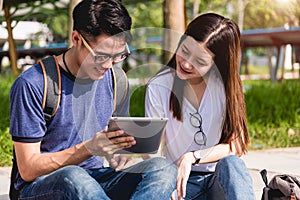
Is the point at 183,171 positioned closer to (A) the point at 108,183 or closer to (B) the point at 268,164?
(A) the point at 108,183

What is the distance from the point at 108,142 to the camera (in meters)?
2.48

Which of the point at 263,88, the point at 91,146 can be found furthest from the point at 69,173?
the point at 263,88

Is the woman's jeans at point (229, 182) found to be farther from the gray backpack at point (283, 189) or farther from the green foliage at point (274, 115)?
the green foliage at point (274, 115)

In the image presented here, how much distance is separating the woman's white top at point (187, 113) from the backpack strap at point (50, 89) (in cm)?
60

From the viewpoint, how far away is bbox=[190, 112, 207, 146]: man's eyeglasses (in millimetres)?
3105

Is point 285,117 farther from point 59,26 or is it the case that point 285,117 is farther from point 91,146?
point 59,26

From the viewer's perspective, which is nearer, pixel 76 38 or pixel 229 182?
pixel 76 38

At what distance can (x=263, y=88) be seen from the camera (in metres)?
9.55

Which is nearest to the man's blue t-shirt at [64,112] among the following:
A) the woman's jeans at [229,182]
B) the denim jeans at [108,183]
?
the denim jeans at [108,183]

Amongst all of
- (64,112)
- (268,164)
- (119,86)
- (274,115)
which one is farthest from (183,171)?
(274,115)

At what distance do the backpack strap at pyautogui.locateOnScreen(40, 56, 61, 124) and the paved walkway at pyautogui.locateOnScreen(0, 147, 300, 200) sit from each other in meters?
2.15

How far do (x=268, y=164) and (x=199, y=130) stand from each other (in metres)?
3.27

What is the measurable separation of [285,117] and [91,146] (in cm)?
641

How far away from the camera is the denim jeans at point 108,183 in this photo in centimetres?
256
